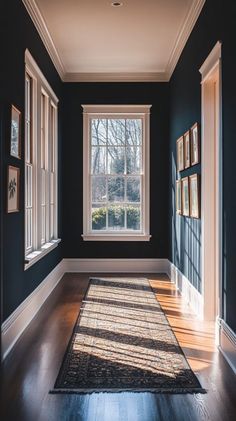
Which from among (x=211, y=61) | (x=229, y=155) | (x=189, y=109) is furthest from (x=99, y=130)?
(x=229, y=155)

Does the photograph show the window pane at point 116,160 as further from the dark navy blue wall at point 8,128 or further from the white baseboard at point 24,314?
the dark navy blue wall at point 8,128

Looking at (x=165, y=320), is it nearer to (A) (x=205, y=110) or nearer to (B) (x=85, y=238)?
(A) (x=205, y=110)

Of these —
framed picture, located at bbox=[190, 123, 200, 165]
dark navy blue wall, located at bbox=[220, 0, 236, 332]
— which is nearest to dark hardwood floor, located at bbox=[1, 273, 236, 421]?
dark navy blue wall, located at bbox=[220, 0, 236, 332]

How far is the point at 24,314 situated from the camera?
4.39 m

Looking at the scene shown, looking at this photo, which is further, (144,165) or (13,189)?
(144,165)

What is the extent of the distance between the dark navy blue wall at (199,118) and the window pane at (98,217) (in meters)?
1.23

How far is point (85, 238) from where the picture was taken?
7.71 m

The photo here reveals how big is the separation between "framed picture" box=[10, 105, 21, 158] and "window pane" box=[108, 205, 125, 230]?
368 centimetres

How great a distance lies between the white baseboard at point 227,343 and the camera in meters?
3.32

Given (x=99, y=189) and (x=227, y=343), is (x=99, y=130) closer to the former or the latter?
(x=99, y=189)

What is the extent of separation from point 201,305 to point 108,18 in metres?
3.38

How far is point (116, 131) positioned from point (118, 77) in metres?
0.88

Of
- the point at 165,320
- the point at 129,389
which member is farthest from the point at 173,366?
the point at 165,320

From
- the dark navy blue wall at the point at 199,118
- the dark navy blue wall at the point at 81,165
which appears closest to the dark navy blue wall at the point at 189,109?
the dark navy blue wall at the point at 199,118
